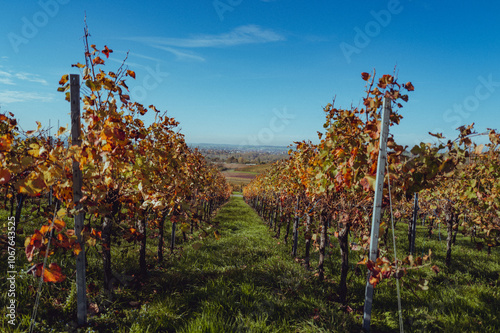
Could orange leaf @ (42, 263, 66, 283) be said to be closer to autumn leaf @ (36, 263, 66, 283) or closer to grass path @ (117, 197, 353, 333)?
autumn leaf @ (36, 263, 66, 283)

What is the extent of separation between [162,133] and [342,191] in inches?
187

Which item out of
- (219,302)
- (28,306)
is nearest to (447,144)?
(219,302)

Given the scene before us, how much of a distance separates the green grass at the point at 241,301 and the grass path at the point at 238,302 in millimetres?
15

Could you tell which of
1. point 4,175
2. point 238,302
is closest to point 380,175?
point 238,302

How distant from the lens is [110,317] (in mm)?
3627

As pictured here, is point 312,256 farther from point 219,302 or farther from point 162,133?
point 162,133

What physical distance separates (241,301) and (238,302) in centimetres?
7

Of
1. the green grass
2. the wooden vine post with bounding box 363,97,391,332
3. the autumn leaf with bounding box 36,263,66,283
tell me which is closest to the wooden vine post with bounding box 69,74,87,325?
the green grass

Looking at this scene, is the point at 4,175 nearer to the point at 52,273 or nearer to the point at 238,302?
the point at 52,273

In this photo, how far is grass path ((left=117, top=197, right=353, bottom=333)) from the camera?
3.51 metres

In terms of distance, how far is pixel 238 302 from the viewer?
4.14 metres

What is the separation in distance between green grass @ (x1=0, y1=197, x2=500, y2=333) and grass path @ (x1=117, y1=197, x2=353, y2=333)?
1 cm

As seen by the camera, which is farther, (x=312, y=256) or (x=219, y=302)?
(x=312, y=256)

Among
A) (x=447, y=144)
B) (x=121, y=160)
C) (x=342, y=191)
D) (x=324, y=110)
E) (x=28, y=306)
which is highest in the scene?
Result: (x=324, y=110)
